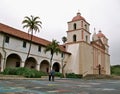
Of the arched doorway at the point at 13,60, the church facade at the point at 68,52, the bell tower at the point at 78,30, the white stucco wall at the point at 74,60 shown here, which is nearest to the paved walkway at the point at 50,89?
the church facade at the point at 68,52

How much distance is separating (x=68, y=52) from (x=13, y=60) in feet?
52.8

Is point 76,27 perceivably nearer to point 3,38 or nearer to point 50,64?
point 50,64

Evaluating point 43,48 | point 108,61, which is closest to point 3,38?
point 43,48

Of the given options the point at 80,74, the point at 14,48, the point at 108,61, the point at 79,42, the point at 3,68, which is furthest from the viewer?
the point at 108,61

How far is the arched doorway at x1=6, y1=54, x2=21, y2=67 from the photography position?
94.5ft

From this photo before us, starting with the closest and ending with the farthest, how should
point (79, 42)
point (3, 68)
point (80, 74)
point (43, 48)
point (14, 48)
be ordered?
point (3, 68) < point (14, 48) < point (43, 48) < point (80, 74) < point (79, 42)

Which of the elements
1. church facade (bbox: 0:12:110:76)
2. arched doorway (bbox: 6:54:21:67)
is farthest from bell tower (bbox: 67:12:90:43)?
arched doorway (bbox: 6:54:21:67)

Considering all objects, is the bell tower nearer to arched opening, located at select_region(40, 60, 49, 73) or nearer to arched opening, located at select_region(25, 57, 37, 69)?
arched opening, located at select_region(40, 60, 49, 73)

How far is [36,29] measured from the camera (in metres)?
29.0

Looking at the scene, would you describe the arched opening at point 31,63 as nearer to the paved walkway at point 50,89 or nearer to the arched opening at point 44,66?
the arched opening at point 44,66

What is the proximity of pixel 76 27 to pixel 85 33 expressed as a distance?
2.74 metres

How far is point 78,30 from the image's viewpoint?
42688mm

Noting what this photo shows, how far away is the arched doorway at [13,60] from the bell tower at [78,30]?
17185 millimetres

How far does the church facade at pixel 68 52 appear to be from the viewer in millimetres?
28459
